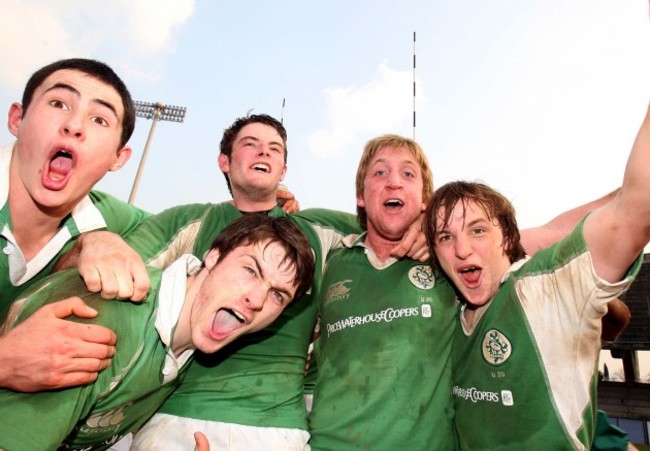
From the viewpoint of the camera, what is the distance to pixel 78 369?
1683 millimetres

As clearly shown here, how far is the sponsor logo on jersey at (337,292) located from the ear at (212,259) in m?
0.98

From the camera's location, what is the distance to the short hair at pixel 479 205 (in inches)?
115

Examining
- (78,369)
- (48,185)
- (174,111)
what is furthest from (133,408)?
(174,111)

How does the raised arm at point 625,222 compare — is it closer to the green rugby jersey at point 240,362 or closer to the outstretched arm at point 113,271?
the green rugby jersey at point 240,362

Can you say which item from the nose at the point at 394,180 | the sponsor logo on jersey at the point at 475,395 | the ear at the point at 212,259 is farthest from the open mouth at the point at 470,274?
the ear at the point at 212,259

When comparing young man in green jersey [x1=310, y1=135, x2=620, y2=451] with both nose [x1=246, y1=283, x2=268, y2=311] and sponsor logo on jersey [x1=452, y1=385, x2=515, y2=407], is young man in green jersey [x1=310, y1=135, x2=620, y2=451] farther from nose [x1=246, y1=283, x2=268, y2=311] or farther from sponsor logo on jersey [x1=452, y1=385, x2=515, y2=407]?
nose [x1=246, y1=283, x2=268, y2=311]

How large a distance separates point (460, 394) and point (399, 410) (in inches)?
15.1

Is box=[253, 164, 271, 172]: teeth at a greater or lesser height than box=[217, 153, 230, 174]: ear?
lesser

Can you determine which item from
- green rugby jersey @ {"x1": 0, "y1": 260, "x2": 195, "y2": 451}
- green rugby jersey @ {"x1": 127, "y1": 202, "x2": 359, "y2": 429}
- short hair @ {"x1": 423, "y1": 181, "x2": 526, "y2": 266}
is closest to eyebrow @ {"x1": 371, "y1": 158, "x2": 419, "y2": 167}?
short hair @ {"x1": 423, "y1": 181, "x2": 526, "y2": 266}

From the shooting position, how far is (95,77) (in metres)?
2.73

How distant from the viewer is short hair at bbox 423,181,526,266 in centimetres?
292

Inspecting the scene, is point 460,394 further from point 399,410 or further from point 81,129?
point 81,129

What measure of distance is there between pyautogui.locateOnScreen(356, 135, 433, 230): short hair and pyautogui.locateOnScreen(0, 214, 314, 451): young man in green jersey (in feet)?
4.28

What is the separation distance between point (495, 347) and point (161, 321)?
1.84 metres
